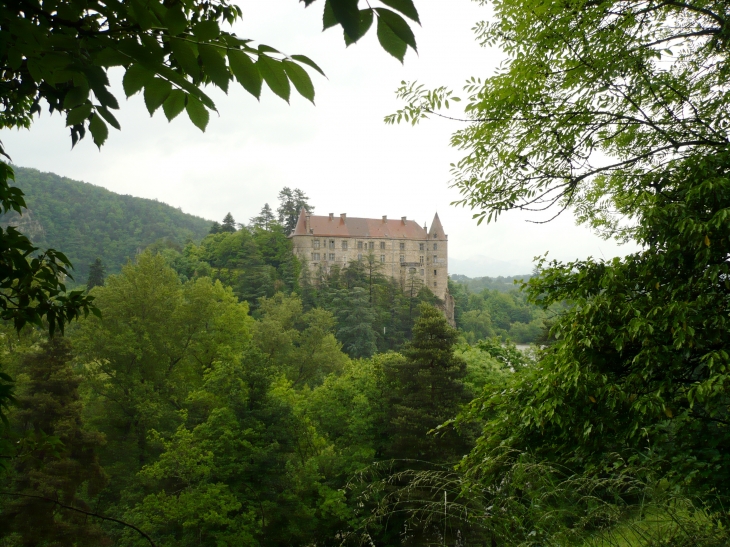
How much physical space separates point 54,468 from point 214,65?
15.2m

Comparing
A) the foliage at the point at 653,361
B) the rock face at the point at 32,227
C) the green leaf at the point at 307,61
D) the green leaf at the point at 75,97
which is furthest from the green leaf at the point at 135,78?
the rock face at the point at 32,227

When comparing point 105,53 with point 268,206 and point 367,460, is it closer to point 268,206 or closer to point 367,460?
point 367,460

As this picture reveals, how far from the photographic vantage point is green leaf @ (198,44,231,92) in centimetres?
107

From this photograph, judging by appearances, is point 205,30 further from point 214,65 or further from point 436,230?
point 436,230

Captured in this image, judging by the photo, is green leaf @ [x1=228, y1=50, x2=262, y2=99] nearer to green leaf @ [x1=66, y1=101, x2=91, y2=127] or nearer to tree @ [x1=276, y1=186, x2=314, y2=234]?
green leaf @ [x1=66, y1=101, x2=91, y2=127]

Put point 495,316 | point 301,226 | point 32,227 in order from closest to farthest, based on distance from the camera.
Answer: point 301,226, point 32,227, point 495,316

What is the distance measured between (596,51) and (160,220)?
293ft

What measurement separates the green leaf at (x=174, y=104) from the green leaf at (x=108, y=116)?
30 cm

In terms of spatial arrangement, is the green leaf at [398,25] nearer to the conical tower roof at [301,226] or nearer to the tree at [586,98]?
the tree at [586,98]

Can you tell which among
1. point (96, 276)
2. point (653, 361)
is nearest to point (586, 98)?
point (653, 361)

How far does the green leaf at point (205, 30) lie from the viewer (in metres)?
1.04

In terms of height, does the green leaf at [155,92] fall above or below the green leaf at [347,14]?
below

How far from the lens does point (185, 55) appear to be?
108 centimetres

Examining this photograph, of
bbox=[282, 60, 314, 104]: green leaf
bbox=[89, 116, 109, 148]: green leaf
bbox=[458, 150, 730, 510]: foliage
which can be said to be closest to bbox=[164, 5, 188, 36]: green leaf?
bbox=[282, 60, 314, 104]: green leaf
